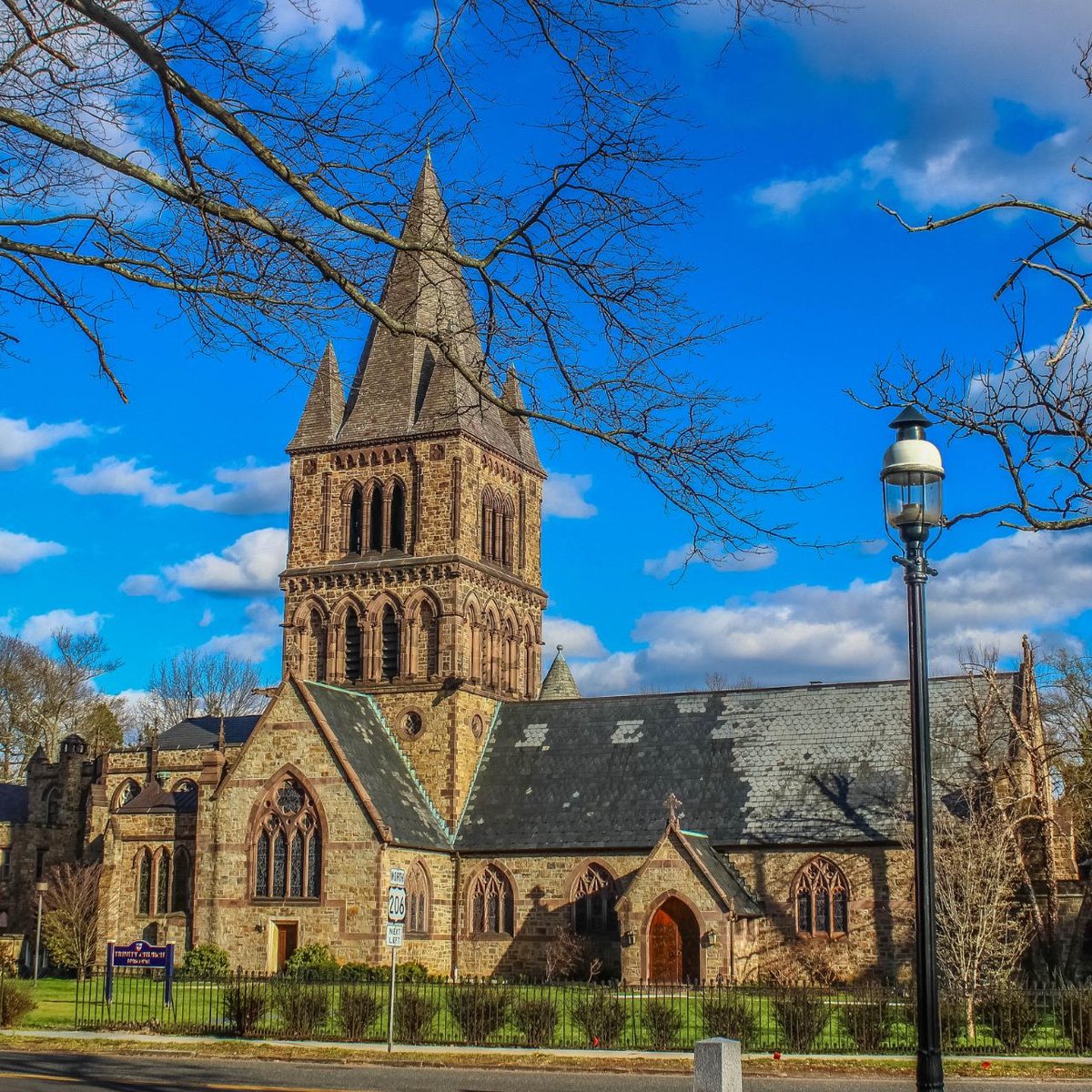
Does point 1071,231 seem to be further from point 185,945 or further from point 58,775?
point 58,775

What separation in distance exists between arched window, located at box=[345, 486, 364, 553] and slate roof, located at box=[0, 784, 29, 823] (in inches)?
1029

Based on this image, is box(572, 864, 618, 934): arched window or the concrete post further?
box(572, 864, 618, 934): arched window

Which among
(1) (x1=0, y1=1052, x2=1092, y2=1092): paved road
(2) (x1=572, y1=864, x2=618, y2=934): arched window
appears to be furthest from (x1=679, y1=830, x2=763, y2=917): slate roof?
(1) (x1=0, y1=1052, x2=1092, y2=1092): paved road

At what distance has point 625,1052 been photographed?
22453mm

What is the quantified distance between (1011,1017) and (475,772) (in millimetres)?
26448

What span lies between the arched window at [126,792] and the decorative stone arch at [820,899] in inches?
1319

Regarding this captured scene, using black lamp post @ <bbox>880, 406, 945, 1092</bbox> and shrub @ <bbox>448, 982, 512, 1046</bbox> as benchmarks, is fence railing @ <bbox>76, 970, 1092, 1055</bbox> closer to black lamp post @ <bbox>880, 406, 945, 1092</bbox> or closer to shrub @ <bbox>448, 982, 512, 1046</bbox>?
shrub @ <bbox>448, 982, 512, 1046</bbox>

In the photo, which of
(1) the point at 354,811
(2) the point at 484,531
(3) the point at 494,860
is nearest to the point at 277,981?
(1) the point at 354,811

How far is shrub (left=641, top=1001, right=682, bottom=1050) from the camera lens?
23.0 m

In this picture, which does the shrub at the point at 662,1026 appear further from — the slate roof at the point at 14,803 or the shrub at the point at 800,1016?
the slate roof at the point at 14,803

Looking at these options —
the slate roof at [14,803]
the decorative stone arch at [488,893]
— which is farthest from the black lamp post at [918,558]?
the slate roof at [14,803]

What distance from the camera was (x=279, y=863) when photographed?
42.9 metres

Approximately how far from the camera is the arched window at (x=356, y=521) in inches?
1994

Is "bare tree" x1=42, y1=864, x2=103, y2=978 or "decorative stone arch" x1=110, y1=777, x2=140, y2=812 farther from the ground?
"decorative stone arch" x1=110, y1=777, x2=140, y2=812
